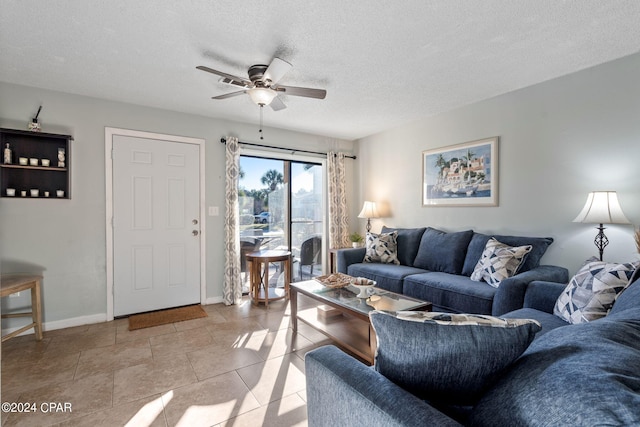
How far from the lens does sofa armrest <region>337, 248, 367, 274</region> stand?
396cm

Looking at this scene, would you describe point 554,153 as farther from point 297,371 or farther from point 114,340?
point 114,340

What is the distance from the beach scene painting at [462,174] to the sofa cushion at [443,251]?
0.42 m

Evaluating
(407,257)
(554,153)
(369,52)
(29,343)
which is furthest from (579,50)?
(29,343)

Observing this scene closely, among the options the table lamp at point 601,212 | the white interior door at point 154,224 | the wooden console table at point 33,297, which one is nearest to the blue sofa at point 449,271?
the table lamp at point 601,212

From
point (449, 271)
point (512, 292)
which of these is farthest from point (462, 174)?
point (512, 292)

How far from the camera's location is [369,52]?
2.40 metres

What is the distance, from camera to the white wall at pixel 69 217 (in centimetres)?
294

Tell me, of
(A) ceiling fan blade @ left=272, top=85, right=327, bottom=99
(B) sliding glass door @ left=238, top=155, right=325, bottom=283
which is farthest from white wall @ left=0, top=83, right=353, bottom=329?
(A) ceiling fan blade @ left=272, top=85, right=327, bottom=99

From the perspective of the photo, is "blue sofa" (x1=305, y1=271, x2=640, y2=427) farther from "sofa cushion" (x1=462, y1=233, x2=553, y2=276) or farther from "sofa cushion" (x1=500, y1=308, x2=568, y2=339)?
"sofa cushion" (x1=462, y1=233, x2=553, y2=276)

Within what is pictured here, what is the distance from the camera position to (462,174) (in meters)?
3.65

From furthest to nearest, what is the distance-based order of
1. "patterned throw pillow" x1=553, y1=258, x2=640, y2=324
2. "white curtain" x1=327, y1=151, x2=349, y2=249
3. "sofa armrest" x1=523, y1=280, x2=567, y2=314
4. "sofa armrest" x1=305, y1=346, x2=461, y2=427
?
"white curtain" x1=327, y1=151, x2=349, y2=249 → "sofa armrest" x1=523, y1=280, x2=567, y2=314 → "patterned throw pillow" x1=553, y1=258, x2=640, y2=324 → "sofa armrest" x1=305, y1=346, x2=461, y2=427

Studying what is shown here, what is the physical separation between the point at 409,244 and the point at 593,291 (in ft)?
7.29

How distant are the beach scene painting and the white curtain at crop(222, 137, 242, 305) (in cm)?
253

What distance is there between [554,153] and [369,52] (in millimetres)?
2031
